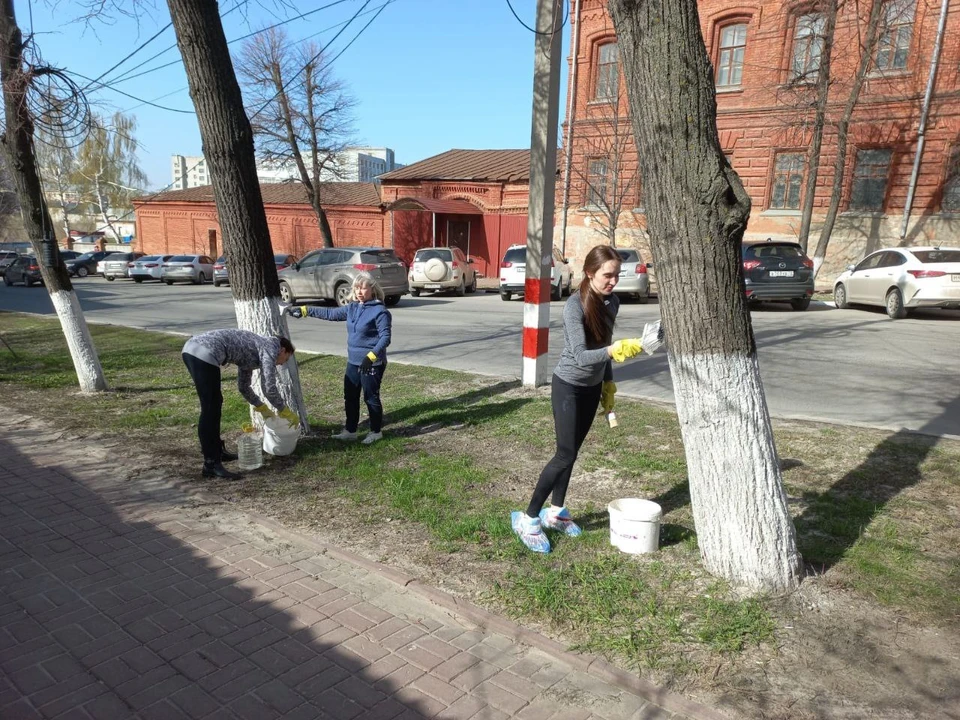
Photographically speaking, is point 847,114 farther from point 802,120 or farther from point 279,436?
point 279,436

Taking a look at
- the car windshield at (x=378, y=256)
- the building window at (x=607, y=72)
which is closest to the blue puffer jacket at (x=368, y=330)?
the car windshield at (x=378, y=256)

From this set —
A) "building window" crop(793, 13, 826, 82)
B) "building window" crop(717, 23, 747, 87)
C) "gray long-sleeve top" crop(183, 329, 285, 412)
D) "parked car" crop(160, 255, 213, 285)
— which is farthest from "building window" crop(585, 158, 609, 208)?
"gray long-sleeve top" crop(183, 329, 285, 412)

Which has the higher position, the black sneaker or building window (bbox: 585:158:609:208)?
building window (bbox: 585:158:609:208)

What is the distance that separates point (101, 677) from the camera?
113 inches

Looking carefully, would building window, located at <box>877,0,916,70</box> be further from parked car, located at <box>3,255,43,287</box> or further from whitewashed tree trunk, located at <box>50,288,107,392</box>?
parked car, located at <box>3,255,43,287</box>

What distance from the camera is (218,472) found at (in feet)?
17.2

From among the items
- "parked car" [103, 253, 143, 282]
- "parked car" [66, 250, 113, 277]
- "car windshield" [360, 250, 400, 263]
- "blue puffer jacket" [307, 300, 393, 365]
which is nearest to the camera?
"blue puffer jacket" [307, 300, 393, 365]

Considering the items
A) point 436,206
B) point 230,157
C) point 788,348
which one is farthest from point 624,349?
point 436,206

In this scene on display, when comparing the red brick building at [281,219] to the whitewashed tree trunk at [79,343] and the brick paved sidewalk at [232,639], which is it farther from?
the brick paved sidewalk at [232,639]

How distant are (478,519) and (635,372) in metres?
5.19

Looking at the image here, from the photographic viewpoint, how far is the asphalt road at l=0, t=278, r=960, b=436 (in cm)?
704

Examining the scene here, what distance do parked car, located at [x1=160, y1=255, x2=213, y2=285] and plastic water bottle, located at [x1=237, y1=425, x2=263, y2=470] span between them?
93.2 feet

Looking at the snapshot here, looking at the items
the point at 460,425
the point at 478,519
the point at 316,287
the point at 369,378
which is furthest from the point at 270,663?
the point at 316,287

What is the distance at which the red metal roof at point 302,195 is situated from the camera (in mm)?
33781
